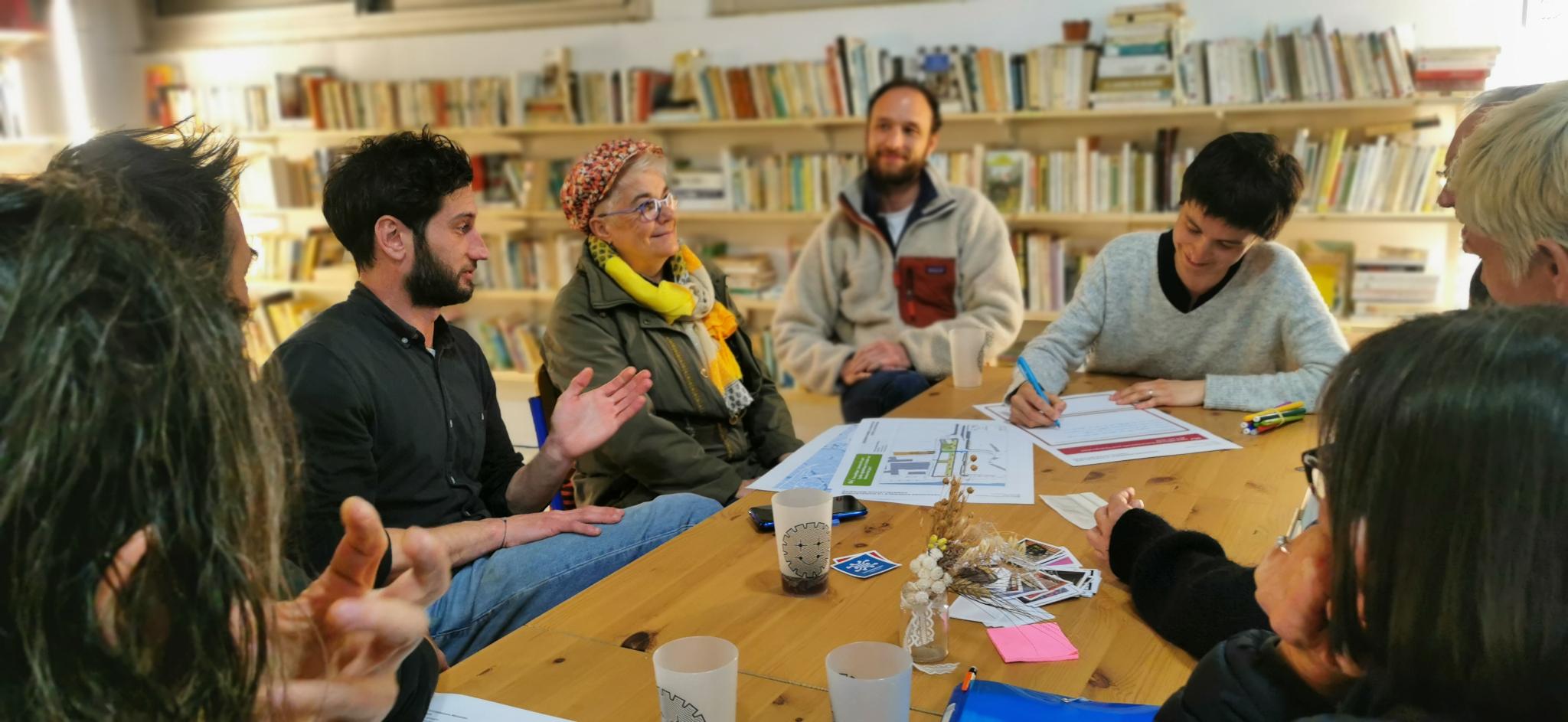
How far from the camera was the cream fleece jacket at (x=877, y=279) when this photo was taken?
3.29 m

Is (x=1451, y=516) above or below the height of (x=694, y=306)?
above

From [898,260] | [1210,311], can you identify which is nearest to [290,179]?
[898,260]

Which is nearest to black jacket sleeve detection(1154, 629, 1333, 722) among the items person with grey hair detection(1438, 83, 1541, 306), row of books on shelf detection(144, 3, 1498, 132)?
person with grey hair detection(1438, 83, 1541, 306)

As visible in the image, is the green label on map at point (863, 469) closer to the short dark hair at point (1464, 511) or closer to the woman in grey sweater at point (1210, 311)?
the woman in grey sweater at point (1210, 311)

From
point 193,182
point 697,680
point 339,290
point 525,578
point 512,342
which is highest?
point 193,182

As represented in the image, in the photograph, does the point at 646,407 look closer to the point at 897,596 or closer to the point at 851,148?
the point at 897,596

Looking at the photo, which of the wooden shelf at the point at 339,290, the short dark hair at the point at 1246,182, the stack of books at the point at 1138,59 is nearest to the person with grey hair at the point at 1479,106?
the short dark hair at the point at 1246,182

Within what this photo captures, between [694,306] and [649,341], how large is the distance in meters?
0.14

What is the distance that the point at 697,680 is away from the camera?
3.13ft

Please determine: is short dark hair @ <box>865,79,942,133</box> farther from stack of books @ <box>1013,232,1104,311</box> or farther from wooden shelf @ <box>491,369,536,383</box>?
wooden shelf @ <box>491,369,536,383</box>

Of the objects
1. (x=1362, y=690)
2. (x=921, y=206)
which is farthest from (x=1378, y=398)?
(x=921, y=206)

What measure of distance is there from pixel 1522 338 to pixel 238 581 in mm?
805

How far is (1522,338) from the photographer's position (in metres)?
0.67

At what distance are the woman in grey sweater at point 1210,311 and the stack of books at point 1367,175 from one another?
1.56 meters
